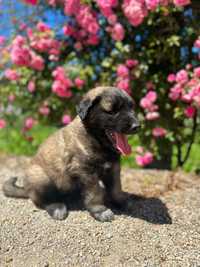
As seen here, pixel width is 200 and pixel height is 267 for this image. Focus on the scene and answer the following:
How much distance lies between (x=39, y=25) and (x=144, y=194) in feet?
8.47

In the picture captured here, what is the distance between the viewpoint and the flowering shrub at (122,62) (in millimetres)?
6035

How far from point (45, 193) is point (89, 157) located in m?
0.59

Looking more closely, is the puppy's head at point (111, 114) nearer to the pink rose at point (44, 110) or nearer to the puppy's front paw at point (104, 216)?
the puppy's front paw at point (104, 216)

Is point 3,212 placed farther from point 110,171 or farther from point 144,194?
point 144,194

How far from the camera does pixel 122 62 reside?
252 inches

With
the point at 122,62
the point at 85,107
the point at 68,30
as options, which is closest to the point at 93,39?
the point at 68,30

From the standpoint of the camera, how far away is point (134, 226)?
4363 mm

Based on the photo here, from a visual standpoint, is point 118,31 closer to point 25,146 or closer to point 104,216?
point 104,216

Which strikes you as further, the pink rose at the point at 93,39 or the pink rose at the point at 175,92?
the pink rose at the point at 93,39

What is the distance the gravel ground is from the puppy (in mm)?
157

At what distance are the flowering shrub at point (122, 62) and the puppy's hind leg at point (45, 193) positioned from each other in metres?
1.88

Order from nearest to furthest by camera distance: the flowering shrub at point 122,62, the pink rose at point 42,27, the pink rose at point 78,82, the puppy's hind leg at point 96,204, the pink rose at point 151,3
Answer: the puppy's hind leg at point 96,204 → the pink rose at point 151,3 → the flowering shrub at point 122,62 → the pink rose at point 78,82 → the pink rose at point 42,27

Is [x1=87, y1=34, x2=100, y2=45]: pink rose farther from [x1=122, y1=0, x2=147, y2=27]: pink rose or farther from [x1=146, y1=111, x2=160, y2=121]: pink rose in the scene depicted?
[x1=146, y1=111, x2=160, y2=121]: pink rose

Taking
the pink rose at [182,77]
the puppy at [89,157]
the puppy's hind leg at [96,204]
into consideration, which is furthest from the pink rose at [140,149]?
the puppy's hind leg at [96,204]
